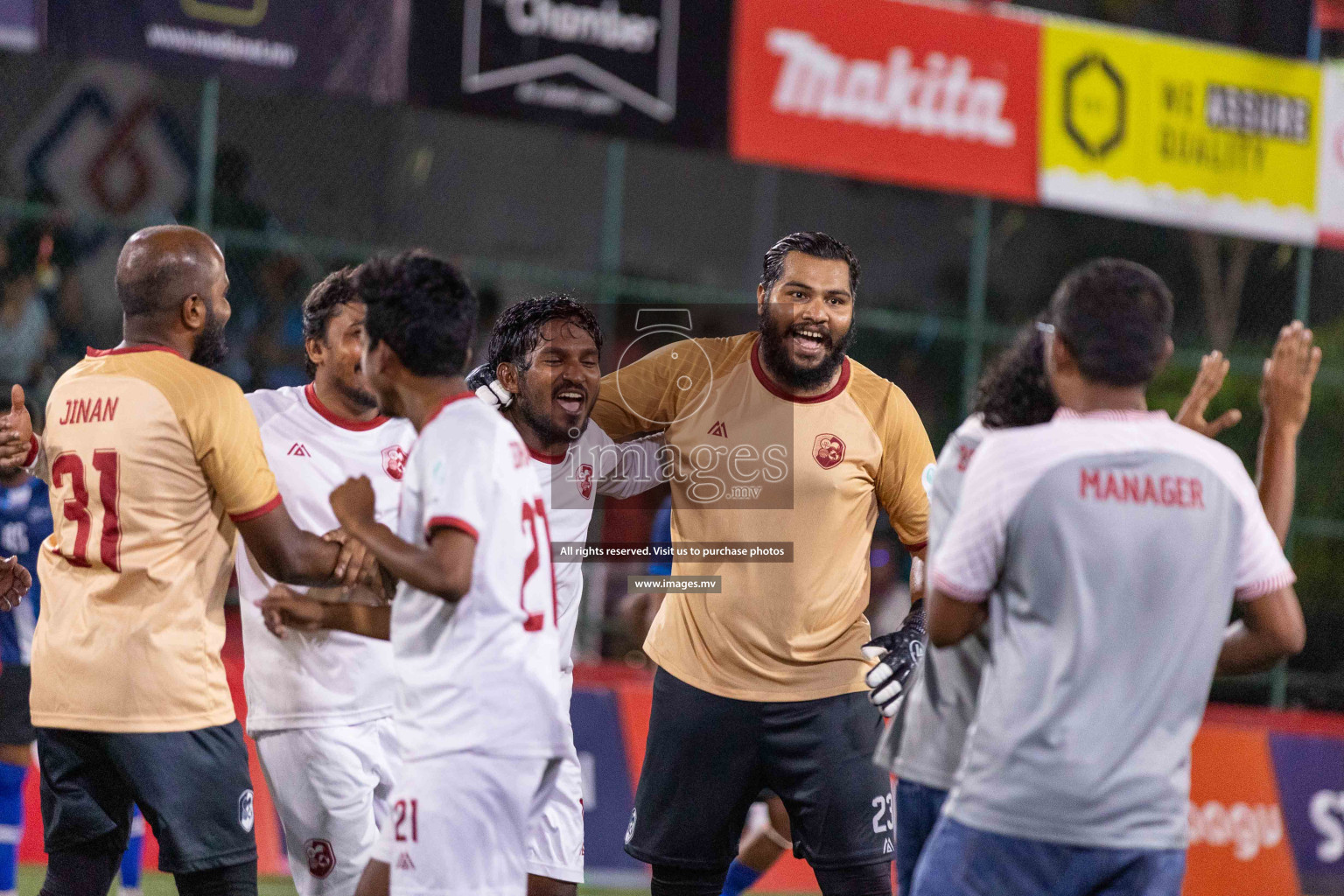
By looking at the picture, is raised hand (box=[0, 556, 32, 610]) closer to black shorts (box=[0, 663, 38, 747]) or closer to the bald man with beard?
the bald man with beard

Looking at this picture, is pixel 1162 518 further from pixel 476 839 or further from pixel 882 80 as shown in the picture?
pixel 882 80

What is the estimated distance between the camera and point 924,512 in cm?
549

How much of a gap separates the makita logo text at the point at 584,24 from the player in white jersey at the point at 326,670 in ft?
17.7

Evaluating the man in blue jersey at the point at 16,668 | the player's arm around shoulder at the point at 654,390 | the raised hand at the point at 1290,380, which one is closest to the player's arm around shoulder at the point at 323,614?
the player's arm around shoulder at the point at 654,390

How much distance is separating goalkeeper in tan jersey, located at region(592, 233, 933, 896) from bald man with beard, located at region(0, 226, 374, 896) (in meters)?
1.39

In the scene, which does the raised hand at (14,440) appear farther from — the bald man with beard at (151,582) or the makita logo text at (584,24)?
the makita logo text at (584,24)

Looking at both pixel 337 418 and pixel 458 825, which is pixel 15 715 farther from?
pixel 458 825

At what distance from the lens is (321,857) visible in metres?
5.12

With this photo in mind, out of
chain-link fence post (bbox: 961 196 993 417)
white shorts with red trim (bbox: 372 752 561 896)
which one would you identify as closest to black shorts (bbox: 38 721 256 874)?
white shorts with red trim (bbox: 372 752 561 896)

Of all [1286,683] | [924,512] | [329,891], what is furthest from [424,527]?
[1286,683]

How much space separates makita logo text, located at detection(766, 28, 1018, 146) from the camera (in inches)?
445

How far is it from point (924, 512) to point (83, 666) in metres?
2.81

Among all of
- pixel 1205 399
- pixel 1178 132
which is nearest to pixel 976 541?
pixel 1205 399

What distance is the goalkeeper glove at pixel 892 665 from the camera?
4691 mm
